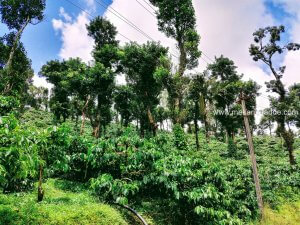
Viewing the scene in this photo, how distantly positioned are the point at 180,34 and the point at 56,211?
65.7ft

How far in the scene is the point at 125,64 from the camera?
26656mm

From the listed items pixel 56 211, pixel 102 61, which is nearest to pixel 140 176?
pixel 56 211

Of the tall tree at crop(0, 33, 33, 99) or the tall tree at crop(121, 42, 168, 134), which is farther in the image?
the tall tree at crop(121, 42, 168, 134)

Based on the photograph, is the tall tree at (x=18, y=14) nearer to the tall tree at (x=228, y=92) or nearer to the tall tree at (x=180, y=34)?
the tall tree at (x=180, y=34)

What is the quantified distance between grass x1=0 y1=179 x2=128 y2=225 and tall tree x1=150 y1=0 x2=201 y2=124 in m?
14.9

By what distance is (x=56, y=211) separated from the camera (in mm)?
7316

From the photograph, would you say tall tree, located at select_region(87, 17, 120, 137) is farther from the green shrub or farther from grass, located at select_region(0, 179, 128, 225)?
the green shrub

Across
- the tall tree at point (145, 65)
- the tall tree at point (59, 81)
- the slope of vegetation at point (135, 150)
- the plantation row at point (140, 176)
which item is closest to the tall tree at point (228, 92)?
the slope of vegetation at point (135, 150)

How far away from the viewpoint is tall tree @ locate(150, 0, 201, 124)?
22.9 meters

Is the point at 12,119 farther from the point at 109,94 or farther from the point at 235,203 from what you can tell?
the point at 109,94

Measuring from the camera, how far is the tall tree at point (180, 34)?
22891mm

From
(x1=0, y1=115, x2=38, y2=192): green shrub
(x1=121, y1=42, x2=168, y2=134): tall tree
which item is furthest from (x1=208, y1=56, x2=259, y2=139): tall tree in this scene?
(x1=0, y1=115, x2=38, y2=192): green shrub

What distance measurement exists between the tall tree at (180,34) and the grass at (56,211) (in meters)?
14.9

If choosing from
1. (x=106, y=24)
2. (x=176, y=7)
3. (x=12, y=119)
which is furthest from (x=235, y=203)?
(x=106, y=24)
